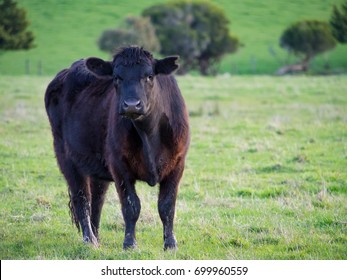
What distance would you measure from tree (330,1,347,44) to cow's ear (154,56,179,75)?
4592 centimetres

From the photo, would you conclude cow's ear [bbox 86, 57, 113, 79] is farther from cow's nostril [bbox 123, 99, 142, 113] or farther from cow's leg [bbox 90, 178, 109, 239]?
cow's leg [bbox 90, 178, 109, 239]

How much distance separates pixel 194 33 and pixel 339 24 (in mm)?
14834

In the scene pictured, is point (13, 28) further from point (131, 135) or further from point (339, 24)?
point (131, 135)

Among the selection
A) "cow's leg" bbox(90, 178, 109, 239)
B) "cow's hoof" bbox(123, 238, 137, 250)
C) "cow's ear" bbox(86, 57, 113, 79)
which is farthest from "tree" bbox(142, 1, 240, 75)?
"cow's hoof" bbox(123, 238, 137, 250)

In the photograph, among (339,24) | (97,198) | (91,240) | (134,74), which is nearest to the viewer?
(134,74)

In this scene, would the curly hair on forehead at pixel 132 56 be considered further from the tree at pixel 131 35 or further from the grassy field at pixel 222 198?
the tree at pixel 131 35

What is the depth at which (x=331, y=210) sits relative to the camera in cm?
903

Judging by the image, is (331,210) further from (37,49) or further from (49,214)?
(37,49)

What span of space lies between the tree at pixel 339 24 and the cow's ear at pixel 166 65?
1808 inches

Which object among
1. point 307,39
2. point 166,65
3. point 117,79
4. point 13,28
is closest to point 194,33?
point 307,39

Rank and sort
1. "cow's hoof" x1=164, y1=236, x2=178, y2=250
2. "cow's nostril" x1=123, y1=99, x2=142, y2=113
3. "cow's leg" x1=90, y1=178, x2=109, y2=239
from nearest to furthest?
"cow's nostril" x1=123, y1=99, x2=142, y2=113, "cow's hoof" x1=164, y1=236, x2=178, y2=250, "cow's leg" x1=90, y1=178, x2=109, y2=239

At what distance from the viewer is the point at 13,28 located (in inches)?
1859

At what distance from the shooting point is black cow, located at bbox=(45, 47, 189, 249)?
282 inches

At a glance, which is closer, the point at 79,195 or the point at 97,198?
the point at 79,195
